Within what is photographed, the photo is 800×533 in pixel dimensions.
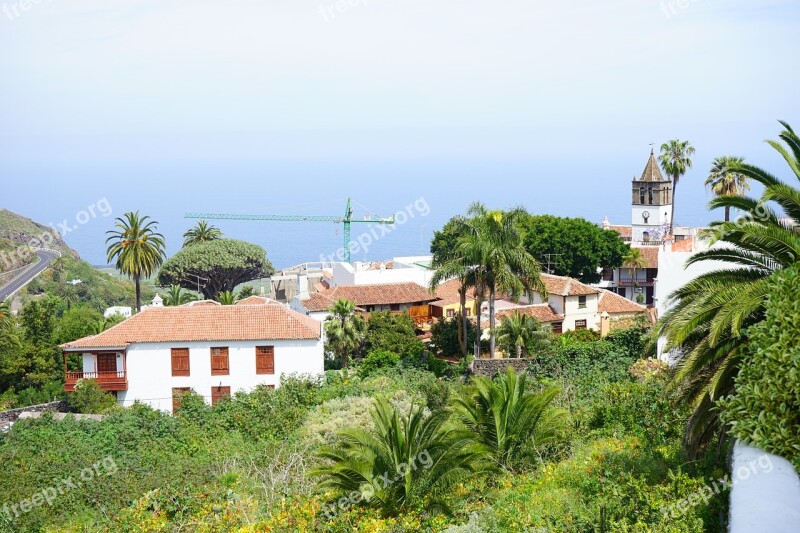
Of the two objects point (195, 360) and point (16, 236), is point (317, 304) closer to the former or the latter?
point (195, 360)

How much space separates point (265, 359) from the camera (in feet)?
120

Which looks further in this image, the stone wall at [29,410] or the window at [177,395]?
the window at [177,395]

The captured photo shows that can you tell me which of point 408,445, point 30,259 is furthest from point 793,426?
point 30,259

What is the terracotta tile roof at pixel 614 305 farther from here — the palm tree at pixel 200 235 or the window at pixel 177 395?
the palm tree at pixel 200 235

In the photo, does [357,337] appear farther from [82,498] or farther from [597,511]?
[597,511]

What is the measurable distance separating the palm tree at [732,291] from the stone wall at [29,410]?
83.2ft

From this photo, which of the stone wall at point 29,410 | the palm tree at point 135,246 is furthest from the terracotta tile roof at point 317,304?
the stone wall at point 29,410

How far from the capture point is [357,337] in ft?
130

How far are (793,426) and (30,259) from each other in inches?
4588

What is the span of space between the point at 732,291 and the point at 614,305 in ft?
139

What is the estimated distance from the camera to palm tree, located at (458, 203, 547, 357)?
35062mm

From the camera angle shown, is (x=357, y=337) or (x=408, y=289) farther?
(x=408, y=289)

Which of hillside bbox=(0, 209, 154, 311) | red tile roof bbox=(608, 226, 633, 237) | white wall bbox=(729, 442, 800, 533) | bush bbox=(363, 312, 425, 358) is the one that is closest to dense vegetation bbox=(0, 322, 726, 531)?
white wall bbox=(729, 442, 800, 533)

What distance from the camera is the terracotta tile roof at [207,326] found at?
3650 cm
